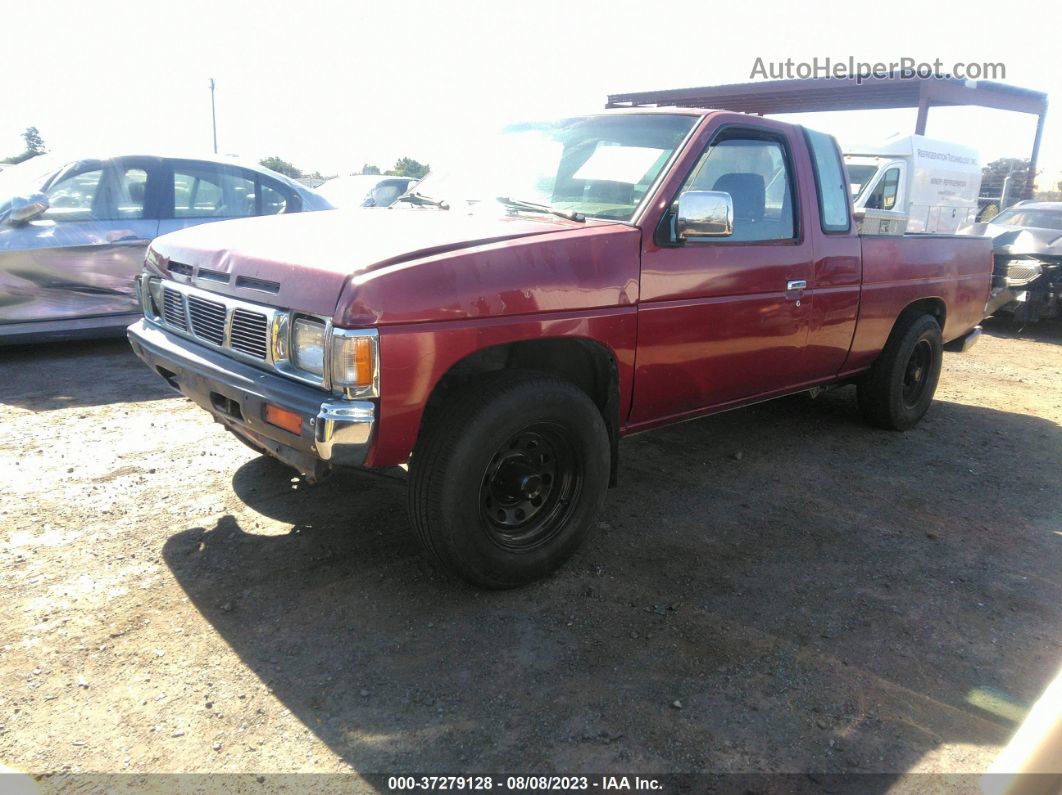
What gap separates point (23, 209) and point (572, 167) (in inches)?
189

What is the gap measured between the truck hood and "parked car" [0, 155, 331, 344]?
3.32 meters

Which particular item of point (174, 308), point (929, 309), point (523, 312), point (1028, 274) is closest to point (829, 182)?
point (929, 309)

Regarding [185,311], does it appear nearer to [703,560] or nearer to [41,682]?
[41,682]

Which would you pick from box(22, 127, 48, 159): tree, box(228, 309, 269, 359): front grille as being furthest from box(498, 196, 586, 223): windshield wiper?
box(22, 127, 48, 159): tree

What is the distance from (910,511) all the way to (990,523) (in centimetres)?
38

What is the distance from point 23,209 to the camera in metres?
6.15

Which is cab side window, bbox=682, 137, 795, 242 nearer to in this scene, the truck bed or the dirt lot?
the truck bed

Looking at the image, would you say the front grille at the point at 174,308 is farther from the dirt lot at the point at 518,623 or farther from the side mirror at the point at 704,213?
the side mirror at the point at 704,213

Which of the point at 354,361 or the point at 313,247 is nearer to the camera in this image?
the point at 354,361

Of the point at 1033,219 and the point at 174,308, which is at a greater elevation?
the point at 1033,219

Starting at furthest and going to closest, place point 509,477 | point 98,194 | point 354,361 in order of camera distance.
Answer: point 98,194, point 509,477, point 354,361

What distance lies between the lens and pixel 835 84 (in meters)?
16.5

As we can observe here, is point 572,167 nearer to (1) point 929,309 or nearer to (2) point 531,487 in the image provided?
(2) point 531,487

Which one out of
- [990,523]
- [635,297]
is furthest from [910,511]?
[635,297]
